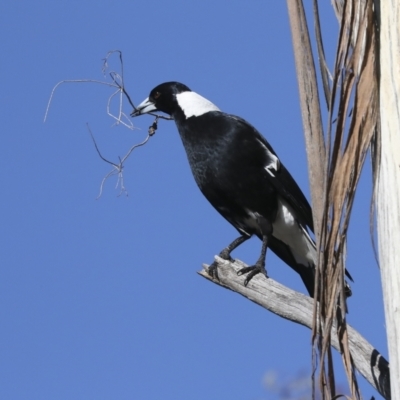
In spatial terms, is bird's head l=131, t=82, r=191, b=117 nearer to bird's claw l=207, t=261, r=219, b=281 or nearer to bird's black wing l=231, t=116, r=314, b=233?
bird's black wing l=231, t=116, r=314, b=233

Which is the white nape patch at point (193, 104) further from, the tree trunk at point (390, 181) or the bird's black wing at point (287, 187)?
the tree trunk at point (390, 181)

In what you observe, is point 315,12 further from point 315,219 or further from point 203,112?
point 203,112

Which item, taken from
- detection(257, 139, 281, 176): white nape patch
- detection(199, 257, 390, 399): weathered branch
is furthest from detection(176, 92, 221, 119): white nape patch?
detection(199, 257, 390, 399): weathered branch

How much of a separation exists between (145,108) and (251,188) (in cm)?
87

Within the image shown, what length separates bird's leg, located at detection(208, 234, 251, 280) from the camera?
106 inches

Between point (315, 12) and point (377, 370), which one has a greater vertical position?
point (315, 12)

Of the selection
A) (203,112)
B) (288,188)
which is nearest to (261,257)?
(288,188)

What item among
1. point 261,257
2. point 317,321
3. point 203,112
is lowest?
point 317,321

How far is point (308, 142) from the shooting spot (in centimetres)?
175

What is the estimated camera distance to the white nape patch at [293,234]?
11.9ft

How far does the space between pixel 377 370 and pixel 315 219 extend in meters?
0.37

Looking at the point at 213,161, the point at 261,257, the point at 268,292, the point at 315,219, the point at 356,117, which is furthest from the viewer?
the point at 213,161

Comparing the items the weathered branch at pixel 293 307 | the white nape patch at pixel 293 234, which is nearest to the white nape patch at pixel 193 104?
the white nape patch at pixel 293 234

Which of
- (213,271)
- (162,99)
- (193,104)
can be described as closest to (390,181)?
(213,271)
